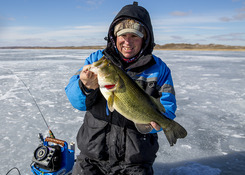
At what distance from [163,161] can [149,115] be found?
5.73 ft

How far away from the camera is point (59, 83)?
8.35 metres

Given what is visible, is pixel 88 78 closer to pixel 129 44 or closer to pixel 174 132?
pixel 129 44

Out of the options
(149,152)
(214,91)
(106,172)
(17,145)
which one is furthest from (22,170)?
(214,91)

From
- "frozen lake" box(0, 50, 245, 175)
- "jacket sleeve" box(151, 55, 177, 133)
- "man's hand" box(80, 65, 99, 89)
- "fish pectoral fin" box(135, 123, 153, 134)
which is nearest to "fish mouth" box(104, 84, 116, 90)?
"man's hand" box(80, 65, 99, 89)

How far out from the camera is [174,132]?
219cm

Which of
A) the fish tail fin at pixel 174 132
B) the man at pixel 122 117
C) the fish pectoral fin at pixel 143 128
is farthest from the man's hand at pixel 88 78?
the fish tail fin at pixel 174 132

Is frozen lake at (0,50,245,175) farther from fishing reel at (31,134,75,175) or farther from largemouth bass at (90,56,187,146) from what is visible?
largemouth bass at (90,56,187,146)

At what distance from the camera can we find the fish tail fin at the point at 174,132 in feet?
7.14

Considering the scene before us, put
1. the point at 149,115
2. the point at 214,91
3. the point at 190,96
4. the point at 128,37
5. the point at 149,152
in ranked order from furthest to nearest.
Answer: the point at 214,91
the point at 190,96
the point at 128,37
the point at 149,152
the point at 149,115

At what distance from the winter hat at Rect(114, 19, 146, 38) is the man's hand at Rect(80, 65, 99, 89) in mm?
806

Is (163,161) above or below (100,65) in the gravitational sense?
below

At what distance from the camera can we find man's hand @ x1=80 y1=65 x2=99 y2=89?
191 centimetres

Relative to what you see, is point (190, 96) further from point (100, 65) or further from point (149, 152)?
point (100, 65)

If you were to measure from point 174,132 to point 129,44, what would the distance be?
1197 mm
